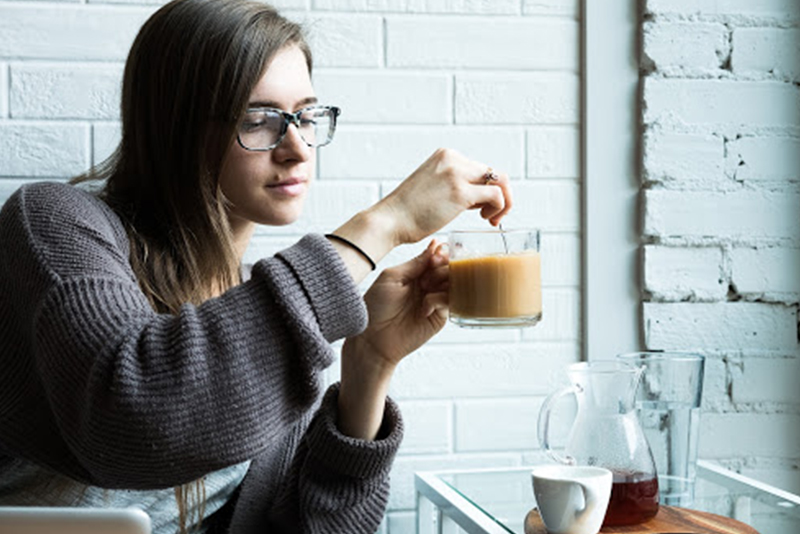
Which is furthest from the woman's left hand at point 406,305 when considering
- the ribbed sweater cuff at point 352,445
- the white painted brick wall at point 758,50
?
the white painted brick wall at point 758,50

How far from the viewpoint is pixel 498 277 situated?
1202 millimetres

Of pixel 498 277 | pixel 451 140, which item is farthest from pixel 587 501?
pixel 451 140

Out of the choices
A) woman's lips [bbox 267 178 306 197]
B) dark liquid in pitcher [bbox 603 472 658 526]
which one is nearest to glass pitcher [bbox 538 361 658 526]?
dark liquid in pitcher [bbox 603 472 658 526]

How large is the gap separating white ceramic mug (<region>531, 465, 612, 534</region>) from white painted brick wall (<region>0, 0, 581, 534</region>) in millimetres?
523

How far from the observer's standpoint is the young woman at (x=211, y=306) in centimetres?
103

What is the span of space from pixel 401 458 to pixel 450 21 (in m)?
0.71

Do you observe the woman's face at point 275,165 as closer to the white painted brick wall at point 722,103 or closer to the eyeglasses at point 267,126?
the eyeglasses at point 267,126

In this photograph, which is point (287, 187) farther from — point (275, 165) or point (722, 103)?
point (722, 103)

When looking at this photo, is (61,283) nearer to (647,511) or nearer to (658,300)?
(647,511)

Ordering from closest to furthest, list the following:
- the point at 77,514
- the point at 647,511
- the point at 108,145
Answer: the point at 77,514 → the point at 647,511 → the point at 108,145

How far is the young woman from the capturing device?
1.03 m

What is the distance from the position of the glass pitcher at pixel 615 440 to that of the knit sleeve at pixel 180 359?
32 centimetres

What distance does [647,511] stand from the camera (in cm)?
126

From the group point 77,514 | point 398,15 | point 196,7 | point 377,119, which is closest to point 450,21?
point 398,15
